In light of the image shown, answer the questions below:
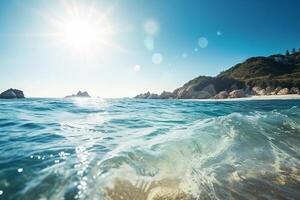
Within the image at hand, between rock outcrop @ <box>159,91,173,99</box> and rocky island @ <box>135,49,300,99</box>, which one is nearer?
rocky island @ <box>135,49,300,99</box>

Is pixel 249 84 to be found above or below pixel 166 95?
above

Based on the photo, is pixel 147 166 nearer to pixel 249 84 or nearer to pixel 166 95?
pixel 249 84

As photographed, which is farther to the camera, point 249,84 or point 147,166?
point 249,84

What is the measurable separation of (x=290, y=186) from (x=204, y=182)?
1.49 meters

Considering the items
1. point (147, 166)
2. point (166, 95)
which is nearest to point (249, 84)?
point (166, 95)

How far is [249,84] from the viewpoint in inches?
3265

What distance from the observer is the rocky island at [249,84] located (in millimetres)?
70688

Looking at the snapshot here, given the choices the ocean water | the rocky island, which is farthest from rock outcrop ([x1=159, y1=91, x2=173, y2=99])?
the ocean water

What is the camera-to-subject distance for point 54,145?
6.80 meters

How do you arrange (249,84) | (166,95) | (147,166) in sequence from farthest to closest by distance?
(166,95), (249,84), (147,166)

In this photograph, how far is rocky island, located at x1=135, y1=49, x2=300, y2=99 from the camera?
70688 mm

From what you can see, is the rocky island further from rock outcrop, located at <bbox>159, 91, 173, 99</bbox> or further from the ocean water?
the ocean water

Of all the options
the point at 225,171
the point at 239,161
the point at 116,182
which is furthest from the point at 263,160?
the point at 116,182

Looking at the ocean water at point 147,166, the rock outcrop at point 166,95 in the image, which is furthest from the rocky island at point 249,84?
the ocean water at point 147,166
